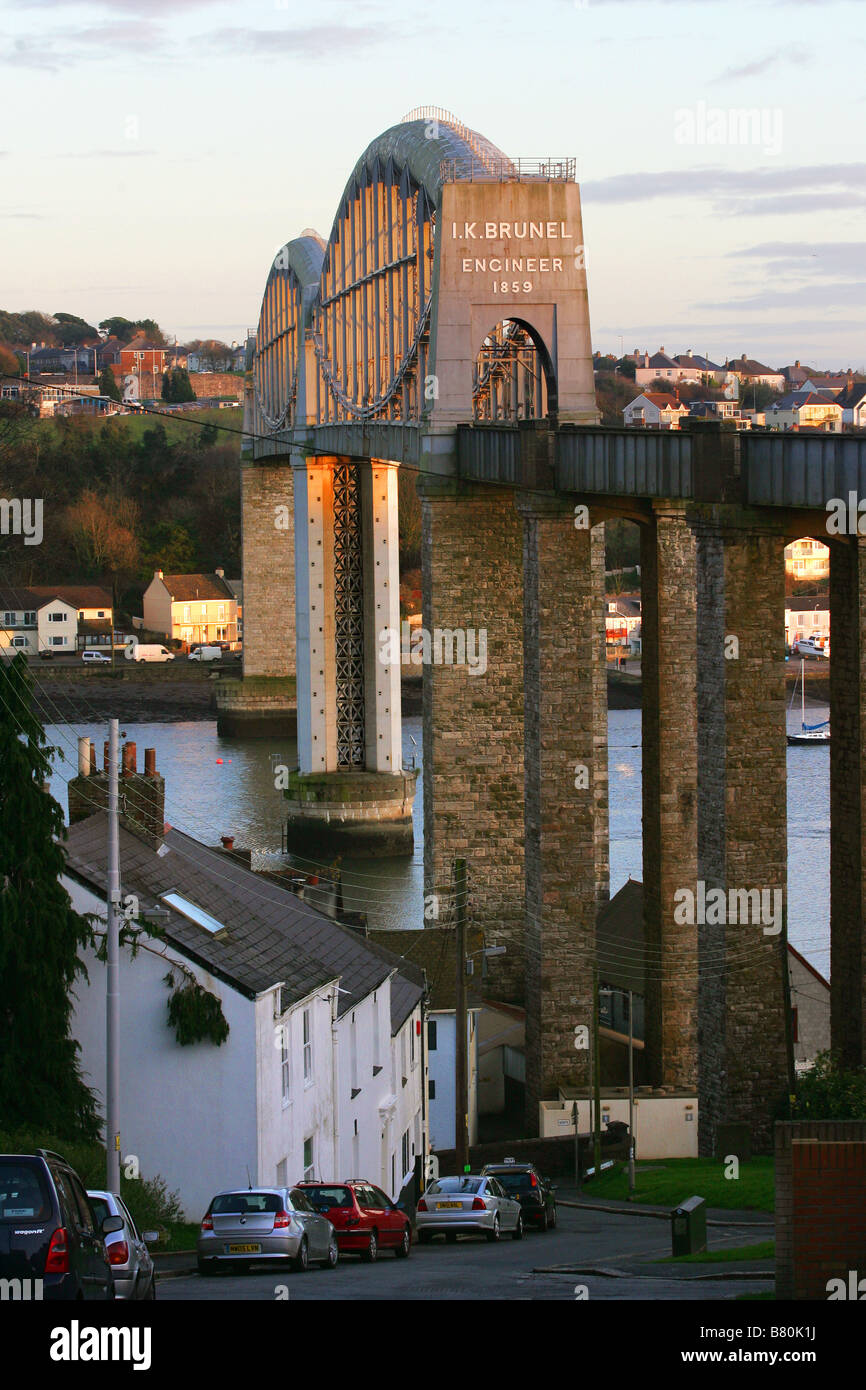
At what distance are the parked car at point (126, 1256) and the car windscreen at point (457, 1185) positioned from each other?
9126mm

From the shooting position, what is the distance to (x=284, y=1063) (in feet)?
70.0

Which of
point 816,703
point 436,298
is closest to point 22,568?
Answer: point 816,703

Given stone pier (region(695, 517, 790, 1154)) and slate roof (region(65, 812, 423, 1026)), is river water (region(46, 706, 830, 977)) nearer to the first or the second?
slate roof (region(65, 812, 423, 1026))

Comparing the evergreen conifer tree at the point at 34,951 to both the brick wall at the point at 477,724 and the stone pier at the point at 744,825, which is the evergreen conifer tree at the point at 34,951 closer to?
the stone pier at the point at 744,825

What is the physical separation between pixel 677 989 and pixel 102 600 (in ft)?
338

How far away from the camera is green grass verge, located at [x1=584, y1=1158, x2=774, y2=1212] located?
24.2 meters

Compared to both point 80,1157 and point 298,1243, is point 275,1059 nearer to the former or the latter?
point 80,1157

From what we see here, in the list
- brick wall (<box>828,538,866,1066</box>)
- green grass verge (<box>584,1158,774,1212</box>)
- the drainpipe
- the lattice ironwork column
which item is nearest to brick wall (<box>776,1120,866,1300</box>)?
green grass verge (<box>584,1158,774,1212</box>)

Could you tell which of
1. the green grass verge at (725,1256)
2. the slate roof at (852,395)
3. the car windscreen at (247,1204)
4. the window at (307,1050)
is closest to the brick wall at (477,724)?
the window at (307,1050)

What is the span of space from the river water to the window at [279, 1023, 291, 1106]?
19.0 m

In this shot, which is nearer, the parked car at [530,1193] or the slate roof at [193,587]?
the parked car at [530,1193]

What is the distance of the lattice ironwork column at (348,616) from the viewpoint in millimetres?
77062

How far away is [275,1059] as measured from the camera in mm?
20750

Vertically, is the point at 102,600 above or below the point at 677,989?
above
